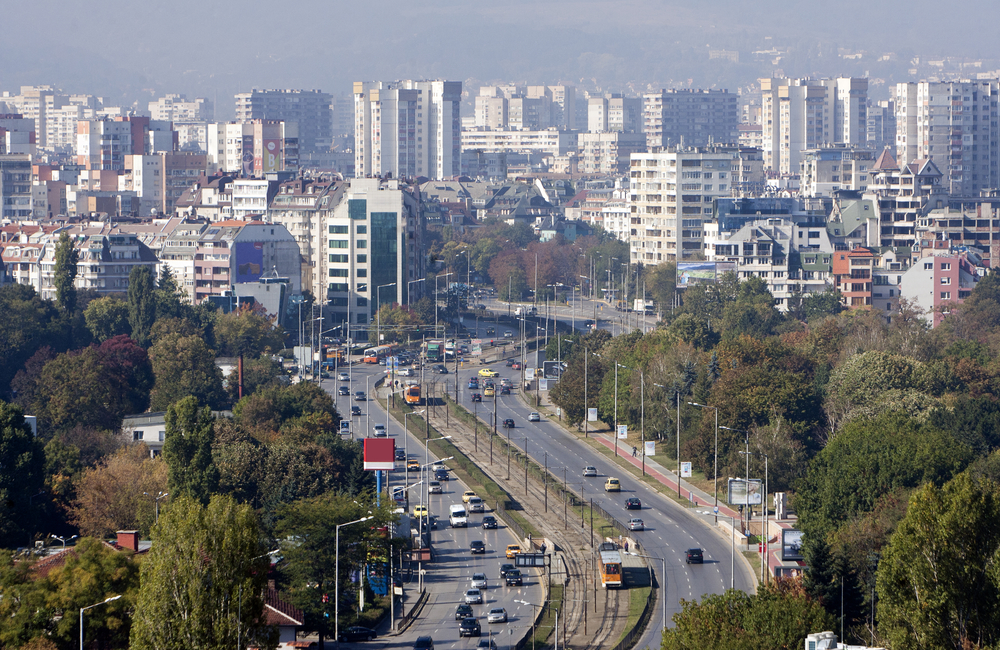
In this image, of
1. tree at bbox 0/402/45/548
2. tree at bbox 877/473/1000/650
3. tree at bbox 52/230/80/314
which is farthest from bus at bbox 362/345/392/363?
tree at bbox 877/473/1000/650

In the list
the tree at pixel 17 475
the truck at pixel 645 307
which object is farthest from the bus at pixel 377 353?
the tree at pixel 17 475

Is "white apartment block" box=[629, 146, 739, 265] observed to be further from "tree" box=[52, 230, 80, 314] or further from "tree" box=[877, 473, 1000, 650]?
"tree" box=[877, 473, 1000, 650]

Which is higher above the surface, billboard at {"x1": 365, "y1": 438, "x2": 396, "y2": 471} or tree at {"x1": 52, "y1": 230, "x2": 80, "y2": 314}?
tree at {"x1": 52, "y1": 230, "x2": 80, "y2": 314}

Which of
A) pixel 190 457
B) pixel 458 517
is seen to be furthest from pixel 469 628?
pixel 458 517

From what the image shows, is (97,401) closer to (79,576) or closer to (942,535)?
(79,576)

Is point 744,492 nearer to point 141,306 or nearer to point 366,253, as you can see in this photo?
point 141,306
